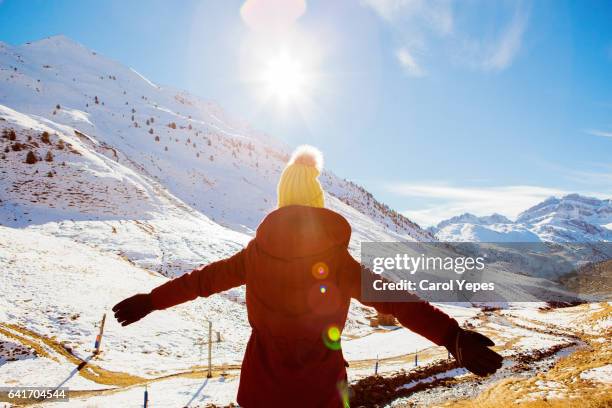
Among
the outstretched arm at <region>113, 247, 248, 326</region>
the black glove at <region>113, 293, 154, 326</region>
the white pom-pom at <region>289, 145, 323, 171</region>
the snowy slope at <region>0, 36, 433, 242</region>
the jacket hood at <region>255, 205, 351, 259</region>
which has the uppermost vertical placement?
the snowy slope at <region>0, 36, 433, 242</region>

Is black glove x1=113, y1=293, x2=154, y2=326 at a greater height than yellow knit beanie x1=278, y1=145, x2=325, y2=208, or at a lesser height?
lesser

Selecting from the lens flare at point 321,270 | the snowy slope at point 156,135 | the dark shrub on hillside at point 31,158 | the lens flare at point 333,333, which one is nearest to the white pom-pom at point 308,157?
the lens flare at point 321,270

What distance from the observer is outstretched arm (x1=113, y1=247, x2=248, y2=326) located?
2.86 m

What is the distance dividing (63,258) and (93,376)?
10.8 metres

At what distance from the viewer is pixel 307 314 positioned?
247cm

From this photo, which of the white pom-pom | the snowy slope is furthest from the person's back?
the snowy slope

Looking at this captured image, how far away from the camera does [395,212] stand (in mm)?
92500

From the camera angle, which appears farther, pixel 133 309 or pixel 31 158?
pixel 31 158

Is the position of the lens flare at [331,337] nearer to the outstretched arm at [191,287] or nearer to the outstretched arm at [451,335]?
the outstretched arm at [451,335]

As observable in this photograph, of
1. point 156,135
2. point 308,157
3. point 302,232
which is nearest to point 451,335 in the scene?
point 302,232

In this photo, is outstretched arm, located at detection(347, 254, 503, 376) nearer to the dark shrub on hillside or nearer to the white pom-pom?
the white pom-pom

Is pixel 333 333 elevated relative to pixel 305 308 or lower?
lower

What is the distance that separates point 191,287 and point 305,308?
1070 mm

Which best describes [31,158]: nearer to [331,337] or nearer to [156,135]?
[156,135]
